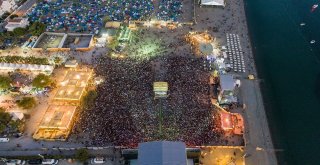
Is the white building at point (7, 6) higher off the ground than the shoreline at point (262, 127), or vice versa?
the white building at point (7, 6)

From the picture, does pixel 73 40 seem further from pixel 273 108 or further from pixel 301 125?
pixel 301 125

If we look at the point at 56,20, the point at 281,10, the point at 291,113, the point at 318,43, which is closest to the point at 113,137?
the point at 291,113

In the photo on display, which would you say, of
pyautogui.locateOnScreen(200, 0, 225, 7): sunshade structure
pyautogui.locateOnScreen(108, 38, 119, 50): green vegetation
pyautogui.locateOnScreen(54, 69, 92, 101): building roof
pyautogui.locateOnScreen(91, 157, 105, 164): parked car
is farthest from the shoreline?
pyautogui.locateOnScreen(54, 69, 92, 101): building roof

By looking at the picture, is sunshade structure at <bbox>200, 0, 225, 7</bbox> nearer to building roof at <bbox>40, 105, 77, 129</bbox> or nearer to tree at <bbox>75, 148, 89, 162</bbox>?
building roof at <bbox>40, 105, 77, 129</bbox>

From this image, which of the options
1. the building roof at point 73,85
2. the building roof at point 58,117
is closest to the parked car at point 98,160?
the building roof at point 58,117

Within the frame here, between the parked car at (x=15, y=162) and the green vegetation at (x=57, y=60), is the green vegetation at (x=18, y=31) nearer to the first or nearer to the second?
the green vegetation at (x=57, y=60)

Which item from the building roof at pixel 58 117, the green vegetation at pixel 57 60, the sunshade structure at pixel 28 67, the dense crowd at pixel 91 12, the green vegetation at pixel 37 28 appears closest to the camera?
the building roof at pixel 58 117
